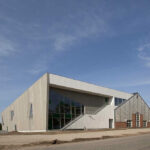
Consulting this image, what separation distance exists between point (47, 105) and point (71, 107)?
5.90m

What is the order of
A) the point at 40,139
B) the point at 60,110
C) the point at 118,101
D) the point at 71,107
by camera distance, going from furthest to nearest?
the point at 118,101 → the point at 71,107 → the point at 60,110 → the point at 40,139

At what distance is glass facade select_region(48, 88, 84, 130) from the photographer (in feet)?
101

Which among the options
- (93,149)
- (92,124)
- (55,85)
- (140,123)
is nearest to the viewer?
(93,149)

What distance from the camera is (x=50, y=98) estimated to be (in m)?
30.7

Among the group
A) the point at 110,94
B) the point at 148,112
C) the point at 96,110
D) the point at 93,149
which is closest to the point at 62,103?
the point at 96,110

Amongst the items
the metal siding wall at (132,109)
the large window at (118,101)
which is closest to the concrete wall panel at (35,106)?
the metal siding wall at (132,109)

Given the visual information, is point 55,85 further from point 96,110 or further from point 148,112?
point 148,112

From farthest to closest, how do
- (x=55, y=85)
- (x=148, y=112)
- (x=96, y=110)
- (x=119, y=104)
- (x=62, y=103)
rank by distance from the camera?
(x=148, y=112) → (x=119, y=104) → (x=96, y=110) → (x=62, y=103) → (x=55, y=85)

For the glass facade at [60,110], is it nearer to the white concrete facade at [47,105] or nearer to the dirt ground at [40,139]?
the white concrete facade at [47,105]

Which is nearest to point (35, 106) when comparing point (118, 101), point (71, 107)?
point (71, 107)

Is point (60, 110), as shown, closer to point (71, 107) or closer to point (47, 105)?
point (71, 107)

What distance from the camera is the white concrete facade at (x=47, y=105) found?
2956 centimetres

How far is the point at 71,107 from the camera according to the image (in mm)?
33875

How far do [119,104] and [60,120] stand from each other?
15.9 m
